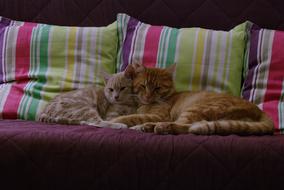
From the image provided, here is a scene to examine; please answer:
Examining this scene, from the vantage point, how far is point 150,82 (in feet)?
6.79

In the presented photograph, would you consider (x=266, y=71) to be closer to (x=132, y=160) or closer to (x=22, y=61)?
(x=132, y=160)

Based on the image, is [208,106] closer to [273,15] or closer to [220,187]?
[220,187]

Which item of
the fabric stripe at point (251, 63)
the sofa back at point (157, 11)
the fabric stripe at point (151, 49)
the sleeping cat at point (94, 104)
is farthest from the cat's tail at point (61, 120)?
the fabric stripe at point (251, 63)

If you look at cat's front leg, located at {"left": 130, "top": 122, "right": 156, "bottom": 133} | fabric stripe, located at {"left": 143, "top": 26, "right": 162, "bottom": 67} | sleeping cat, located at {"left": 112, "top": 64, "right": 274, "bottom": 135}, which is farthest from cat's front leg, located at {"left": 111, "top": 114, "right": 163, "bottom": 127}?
fabric stripe, located at {"left": 143, "top": 26, "right": 162, "bottom": 67}

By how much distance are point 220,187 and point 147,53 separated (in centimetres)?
91

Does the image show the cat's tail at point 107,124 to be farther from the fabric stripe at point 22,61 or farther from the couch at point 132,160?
the fabric stripe at point 22,61

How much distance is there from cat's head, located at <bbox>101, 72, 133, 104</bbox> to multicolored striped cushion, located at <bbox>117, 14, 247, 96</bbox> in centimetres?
16

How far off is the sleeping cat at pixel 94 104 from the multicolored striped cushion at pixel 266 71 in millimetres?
546

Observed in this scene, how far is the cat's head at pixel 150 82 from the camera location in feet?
6.80

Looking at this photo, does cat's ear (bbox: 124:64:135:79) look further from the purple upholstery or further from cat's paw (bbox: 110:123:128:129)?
the purple upholstery

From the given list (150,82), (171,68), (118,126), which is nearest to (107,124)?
(118,126)

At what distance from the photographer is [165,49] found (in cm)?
222

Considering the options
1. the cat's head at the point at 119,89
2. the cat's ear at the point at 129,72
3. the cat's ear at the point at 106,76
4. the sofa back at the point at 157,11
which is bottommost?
the cat's head at the point at 119,89

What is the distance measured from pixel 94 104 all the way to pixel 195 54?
0.53 metres
